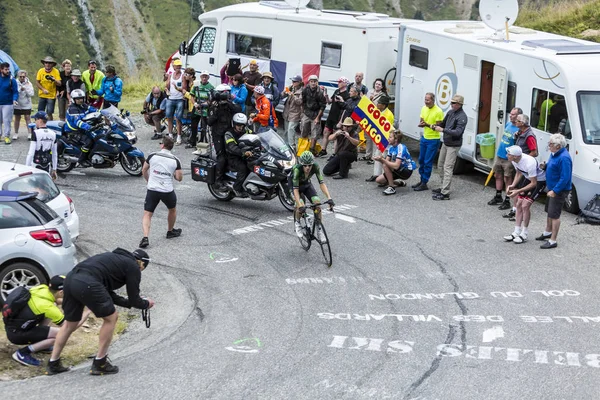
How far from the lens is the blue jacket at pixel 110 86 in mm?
21469

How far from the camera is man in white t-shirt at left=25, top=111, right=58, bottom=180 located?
16.0m

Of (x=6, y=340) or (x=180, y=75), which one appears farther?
(x=180, y=75)

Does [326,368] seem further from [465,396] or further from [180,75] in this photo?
[180,75]

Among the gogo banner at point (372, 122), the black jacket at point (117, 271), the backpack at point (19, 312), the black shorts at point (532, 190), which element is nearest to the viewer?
the black jacket at point (117, 271)

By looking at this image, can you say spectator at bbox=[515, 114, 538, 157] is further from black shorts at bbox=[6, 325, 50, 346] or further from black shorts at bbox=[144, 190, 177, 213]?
black shorts at bbox=[6, 325, 50, 346]

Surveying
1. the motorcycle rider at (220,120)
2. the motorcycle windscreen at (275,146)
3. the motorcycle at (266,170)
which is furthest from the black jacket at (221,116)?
the motorcycle windscreen at (275,146)

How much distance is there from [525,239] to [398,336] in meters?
4.75

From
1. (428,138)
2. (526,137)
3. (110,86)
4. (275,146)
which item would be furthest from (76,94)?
(526,137)

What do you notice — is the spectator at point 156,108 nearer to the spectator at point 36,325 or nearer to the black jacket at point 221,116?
the black jacket at point 221,116

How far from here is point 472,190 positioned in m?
18.0

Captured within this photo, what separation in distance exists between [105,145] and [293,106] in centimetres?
440

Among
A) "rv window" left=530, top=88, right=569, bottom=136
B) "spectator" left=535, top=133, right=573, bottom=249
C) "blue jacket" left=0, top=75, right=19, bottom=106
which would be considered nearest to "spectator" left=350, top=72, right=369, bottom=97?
"rv window" left=530, top=88, right=569, bottom=136

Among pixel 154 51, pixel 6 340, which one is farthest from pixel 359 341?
pixel 154 51

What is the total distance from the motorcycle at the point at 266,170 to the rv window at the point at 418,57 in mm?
4864
